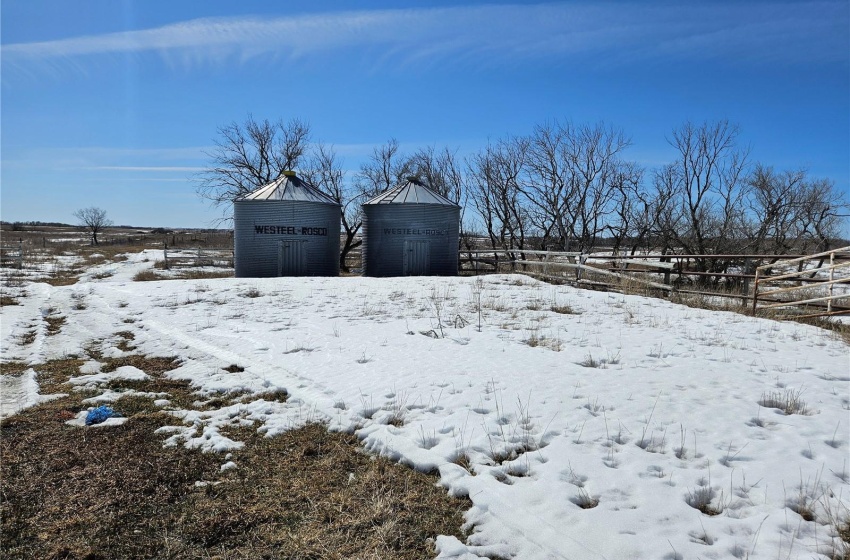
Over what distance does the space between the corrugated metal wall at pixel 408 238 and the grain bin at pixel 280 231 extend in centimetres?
240

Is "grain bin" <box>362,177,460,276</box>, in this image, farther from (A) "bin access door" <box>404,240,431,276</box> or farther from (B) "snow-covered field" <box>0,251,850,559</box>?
(B) "snow-covered field" <box>0,251,850,559</box>

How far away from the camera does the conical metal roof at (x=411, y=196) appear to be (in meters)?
24.1

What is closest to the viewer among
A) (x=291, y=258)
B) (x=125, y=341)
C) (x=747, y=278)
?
(x=125, y=341)

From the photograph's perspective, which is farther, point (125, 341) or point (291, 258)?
point (291, 258)

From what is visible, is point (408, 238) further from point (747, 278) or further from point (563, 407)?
point (563, 407)

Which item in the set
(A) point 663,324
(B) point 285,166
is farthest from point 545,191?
(A) point 663,324

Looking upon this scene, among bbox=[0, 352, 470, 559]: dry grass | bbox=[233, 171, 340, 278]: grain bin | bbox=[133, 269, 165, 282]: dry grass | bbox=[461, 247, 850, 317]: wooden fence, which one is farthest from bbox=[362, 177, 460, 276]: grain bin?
bbox=[0, 352, 470, 559]: dry grass

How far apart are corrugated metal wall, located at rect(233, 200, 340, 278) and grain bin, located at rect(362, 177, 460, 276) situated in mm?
2730

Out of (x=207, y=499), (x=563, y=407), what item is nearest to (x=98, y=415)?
(x=207, y=499)

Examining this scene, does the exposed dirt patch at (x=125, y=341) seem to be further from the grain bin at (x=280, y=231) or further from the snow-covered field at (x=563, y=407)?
the grain bin at (x=280, y=231)

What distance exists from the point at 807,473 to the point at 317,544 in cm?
369

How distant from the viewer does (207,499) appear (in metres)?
3.86

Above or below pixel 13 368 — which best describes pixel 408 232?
above

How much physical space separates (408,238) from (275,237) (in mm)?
6068
